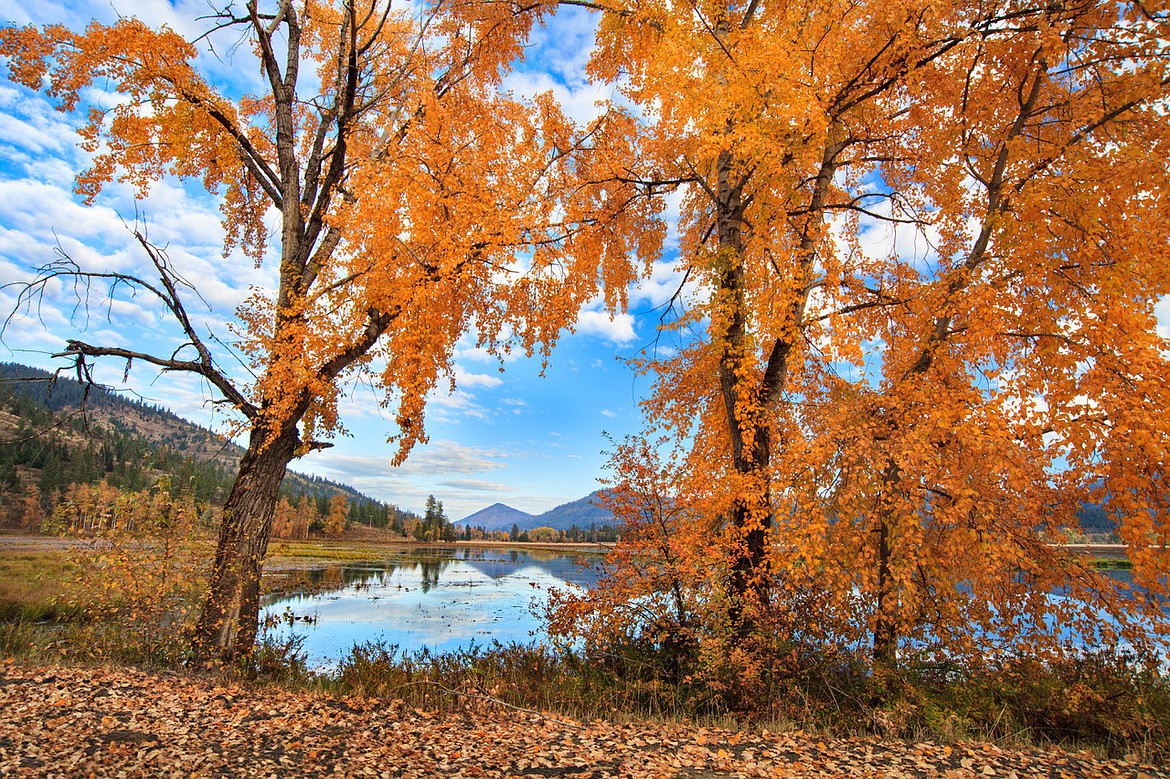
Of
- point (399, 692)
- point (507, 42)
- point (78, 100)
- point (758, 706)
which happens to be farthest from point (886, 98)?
point (78, 100)

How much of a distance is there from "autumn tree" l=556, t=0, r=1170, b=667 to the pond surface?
3920mm

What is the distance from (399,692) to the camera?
7500 millimetres

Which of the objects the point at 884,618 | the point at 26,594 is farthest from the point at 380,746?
the point at 26,594

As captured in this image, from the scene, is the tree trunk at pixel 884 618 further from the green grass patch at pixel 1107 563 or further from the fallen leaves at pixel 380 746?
the green grass patch at pixel 1107 563

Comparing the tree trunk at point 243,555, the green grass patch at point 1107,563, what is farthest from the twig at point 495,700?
the green grass patch at point 1107,563

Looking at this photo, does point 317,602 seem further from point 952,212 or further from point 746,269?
point 952,212

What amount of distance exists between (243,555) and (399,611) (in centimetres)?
1769

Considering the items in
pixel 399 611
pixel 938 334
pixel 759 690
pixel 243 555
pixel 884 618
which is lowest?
pixel 399 611

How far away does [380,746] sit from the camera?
550 centimetres

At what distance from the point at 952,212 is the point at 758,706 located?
835 cm

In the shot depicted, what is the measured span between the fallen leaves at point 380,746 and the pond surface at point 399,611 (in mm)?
2606

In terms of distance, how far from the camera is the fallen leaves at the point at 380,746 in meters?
4.88

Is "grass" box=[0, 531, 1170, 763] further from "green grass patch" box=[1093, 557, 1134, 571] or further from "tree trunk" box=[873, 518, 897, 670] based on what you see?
"green grass patch" box=[1093, 557, 1134, 571]

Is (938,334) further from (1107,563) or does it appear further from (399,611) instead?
(1107,563)
